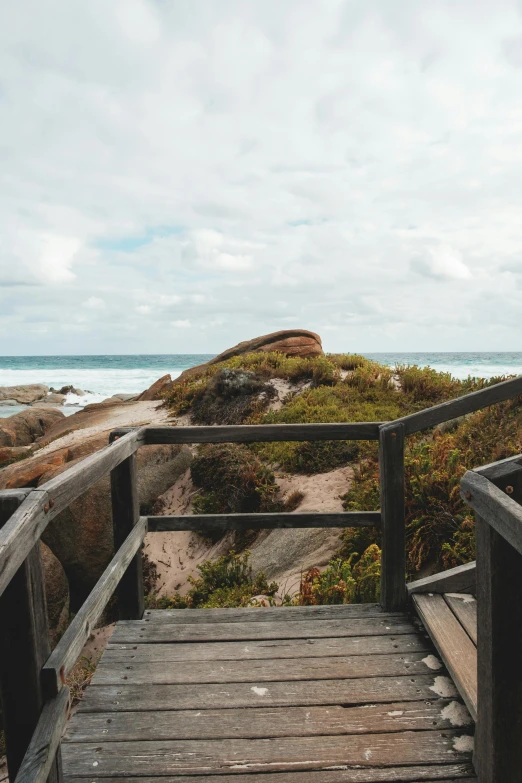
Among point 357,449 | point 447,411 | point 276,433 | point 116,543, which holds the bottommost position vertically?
point 357,449

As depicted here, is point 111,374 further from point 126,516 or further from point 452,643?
point 452,643

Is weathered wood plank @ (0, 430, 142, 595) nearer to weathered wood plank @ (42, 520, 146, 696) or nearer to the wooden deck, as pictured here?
weathered wood plank @ (42, 520, 146, 696)

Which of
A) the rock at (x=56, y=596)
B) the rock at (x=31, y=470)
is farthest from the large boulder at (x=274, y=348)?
the rock at (x=56, y=596)

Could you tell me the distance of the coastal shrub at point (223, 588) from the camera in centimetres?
567

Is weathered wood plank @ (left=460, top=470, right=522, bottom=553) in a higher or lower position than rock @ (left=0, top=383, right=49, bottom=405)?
higher

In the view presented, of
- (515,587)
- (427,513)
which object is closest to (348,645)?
(515,587)

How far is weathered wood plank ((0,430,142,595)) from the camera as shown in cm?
159

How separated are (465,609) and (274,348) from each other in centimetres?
1539

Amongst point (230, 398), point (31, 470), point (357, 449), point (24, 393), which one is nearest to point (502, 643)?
point (357, 449)

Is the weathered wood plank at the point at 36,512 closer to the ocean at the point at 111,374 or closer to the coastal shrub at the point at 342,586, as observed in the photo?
the coastal shrub at the point at 342,586

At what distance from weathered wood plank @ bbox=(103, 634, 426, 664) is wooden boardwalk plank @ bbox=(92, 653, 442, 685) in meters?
0.06

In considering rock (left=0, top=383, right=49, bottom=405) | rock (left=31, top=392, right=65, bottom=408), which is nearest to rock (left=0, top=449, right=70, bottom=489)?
rock (left=31, top=392, right=65, bottom=408)

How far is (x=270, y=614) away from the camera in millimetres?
4074

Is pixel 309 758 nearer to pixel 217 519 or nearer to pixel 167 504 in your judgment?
pixel 217 519
